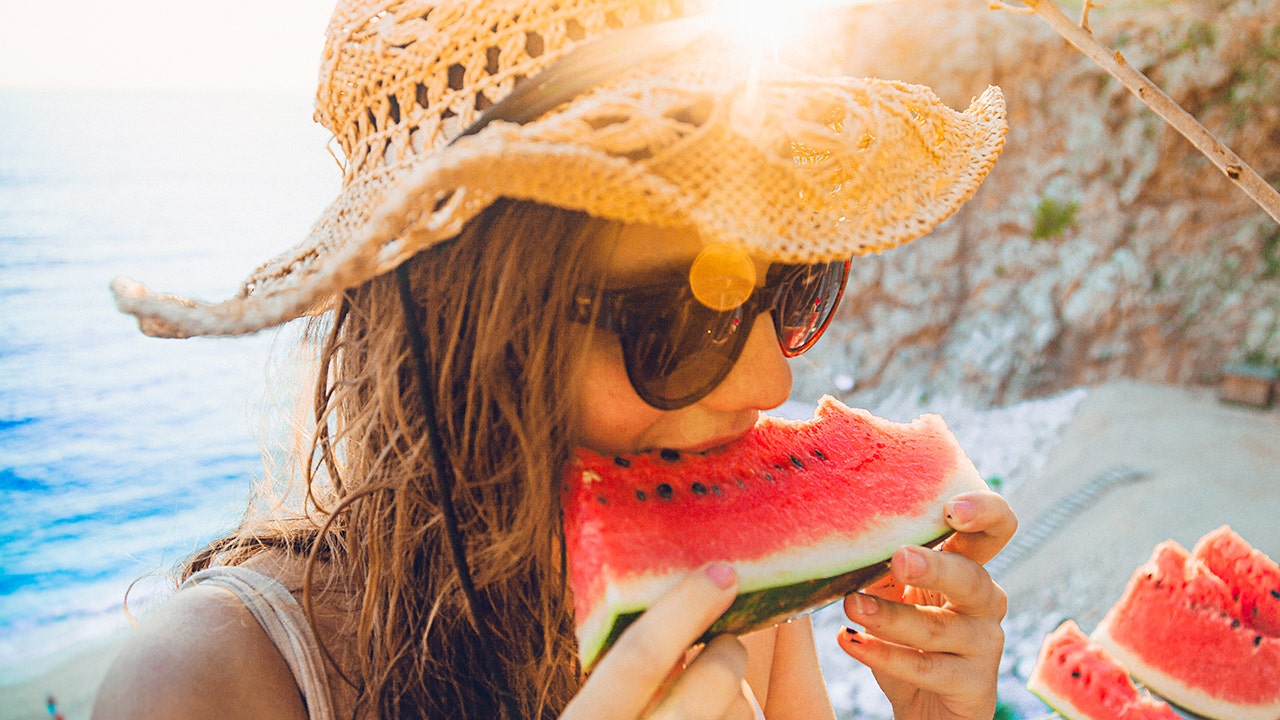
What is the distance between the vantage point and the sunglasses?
122 centimetres

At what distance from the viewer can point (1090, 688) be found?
100 inches

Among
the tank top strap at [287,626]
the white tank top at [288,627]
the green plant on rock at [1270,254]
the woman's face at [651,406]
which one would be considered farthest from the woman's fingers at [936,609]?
the green plant on rock at [1270,254]

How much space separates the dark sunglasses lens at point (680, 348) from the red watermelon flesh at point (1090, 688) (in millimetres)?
2096

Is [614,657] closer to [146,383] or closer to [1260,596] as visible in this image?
[1260,596]

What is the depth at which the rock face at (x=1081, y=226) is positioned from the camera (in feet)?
26.6

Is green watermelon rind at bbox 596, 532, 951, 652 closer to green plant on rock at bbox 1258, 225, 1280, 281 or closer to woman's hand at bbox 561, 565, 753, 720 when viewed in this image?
woman's hand at bbox 561, 565, 753, 720

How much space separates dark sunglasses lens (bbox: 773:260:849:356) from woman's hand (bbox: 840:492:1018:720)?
44 centimetres

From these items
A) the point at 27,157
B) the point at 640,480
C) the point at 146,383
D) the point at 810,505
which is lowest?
the point at 146,383

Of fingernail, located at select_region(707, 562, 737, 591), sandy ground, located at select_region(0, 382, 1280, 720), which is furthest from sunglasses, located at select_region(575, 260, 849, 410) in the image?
sandy ground, located at select_region(0, 382, 1280, 720)

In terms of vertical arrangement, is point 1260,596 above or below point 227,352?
above

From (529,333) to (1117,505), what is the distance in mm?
7360

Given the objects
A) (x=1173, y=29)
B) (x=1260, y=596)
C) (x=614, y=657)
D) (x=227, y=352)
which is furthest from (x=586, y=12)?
(x=227, y=352)

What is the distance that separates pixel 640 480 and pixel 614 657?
0.38 m

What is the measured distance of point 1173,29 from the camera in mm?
8195
